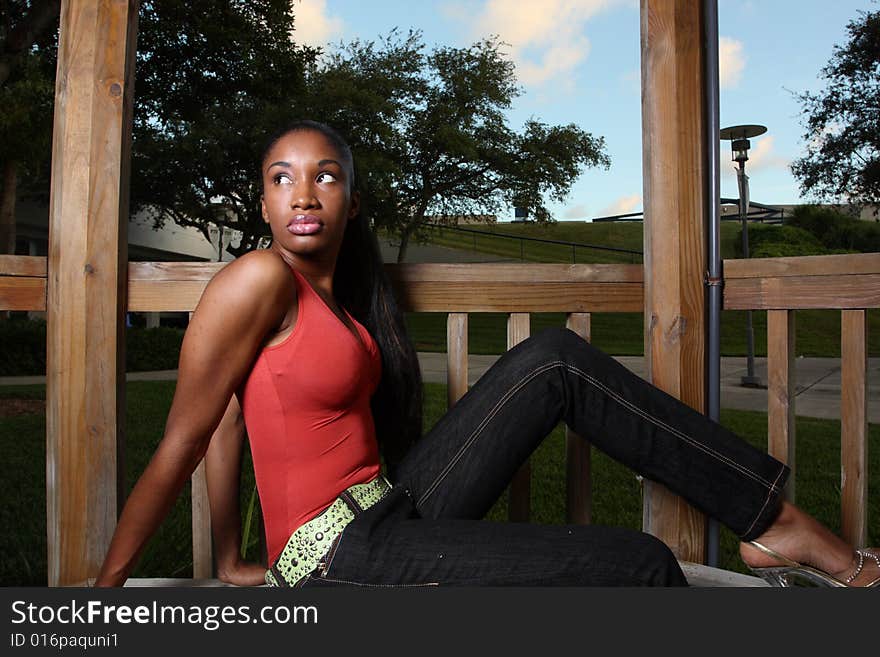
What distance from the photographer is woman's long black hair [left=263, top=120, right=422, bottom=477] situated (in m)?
1.56

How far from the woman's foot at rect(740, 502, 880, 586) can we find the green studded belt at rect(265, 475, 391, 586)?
74cm

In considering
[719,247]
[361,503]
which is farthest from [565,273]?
[361,503]

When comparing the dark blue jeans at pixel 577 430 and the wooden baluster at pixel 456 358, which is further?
the wooden baluster at pixel 456 358

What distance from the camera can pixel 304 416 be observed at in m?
1.30

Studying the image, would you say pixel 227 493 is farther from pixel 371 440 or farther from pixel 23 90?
pixel 23 90

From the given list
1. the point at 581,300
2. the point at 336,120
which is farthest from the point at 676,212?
the point at 336,120

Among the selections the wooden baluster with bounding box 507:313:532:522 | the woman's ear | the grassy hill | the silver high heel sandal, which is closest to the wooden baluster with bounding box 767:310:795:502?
the silver high heel sandal

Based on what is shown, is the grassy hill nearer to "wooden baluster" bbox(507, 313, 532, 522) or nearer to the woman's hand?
"wooden baluster" bbox(507, 313, 532, 522)

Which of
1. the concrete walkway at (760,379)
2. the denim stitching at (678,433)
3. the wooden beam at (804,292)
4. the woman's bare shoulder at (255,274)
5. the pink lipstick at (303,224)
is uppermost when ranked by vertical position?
the pink lipstick at (303,224)

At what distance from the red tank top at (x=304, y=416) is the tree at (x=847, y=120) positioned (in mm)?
16110

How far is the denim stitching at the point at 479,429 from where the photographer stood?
1458 millimetres

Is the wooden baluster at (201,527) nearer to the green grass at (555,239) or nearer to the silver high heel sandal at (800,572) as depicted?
the silver high heel sandal at (800,572)

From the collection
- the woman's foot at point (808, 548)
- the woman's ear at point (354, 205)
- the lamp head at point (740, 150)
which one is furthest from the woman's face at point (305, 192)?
the lamp head at point (740, 150)

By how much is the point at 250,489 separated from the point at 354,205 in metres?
3.16
